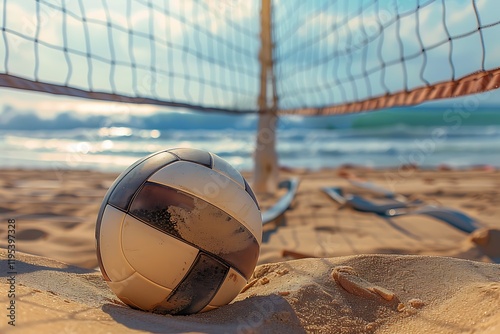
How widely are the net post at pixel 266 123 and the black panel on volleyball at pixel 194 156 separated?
3561 mm

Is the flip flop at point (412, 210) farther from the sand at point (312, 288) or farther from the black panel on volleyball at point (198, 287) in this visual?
the black panel on volleyball at point (198, 287)

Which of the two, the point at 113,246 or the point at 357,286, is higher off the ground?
the point at 113,246

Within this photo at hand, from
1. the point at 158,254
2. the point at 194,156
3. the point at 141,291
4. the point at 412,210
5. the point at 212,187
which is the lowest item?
the point at 412,210

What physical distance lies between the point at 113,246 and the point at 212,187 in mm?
405

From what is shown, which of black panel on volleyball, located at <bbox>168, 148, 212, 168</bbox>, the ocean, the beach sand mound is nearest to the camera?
the beach sand mound

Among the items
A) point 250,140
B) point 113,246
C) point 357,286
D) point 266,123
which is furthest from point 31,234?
point 250,140

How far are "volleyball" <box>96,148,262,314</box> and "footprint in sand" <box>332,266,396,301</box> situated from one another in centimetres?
39

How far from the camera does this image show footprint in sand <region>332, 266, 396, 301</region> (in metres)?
2.10

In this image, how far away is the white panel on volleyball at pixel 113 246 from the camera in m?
1.94

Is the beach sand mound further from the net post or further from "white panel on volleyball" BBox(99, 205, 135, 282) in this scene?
the net post

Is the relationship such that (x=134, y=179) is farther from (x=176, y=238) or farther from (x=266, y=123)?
(x=266, y=123)

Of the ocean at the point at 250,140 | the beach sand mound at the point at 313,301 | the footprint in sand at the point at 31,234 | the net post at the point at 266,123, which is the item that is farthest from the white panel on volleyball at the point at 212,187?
the ocean at the point at 250,140

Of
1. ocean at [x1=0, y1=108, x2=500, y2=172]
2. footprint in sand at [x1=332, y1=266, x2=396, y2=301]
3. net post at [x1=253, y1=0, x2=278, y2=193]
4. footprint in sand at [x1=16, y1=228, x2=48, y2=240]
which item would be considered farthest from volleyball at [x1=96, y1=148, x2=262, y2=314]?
ocean at [x1=0, y1=108, x2=500, y2=172]

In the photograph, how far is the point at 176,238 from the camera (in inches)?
74.2
